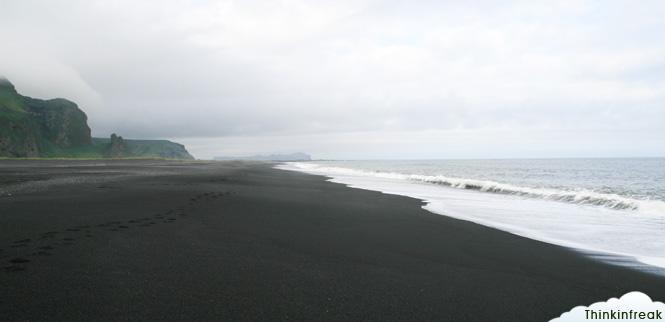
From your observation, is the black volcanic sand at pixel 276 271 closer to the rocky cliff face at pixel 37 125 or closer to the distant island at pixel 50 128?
the rocky cliff face at pixel 37 125

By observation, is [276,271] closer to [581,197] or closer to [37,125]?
[581,197]

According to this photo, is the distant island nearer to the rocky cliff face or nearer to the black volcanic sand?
the rocky cliff face

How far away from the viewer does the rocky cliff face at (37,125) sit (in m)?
107

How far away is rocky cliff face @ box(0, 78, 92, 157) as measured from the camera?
107 metres

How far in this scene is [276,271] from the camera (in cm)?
538

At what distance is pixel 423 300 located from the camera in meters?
4.50

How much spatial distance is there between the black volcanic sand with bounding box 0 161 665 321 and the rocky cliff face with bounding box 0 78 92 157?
123964 mm

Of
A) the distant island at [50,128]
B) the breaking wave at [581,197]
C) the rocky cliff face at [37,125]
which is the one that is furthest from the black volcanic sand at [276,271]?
the distant island at [50,128]

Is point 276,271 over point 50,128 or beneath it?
beneath

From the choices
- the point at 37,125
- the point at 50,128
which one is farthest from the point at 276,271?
the point at 50,128

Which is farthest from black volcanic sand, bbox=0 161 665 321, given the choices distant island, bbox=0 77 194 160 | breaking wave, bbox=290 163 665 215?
distant island, bbox=0 77 194 160

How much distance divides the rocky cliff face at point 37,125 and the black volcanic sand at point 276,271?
4880 inches

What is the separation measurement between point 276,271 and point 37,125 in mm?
172454

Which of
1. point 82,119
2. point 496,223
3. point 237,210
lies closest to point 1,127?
point 82,119
